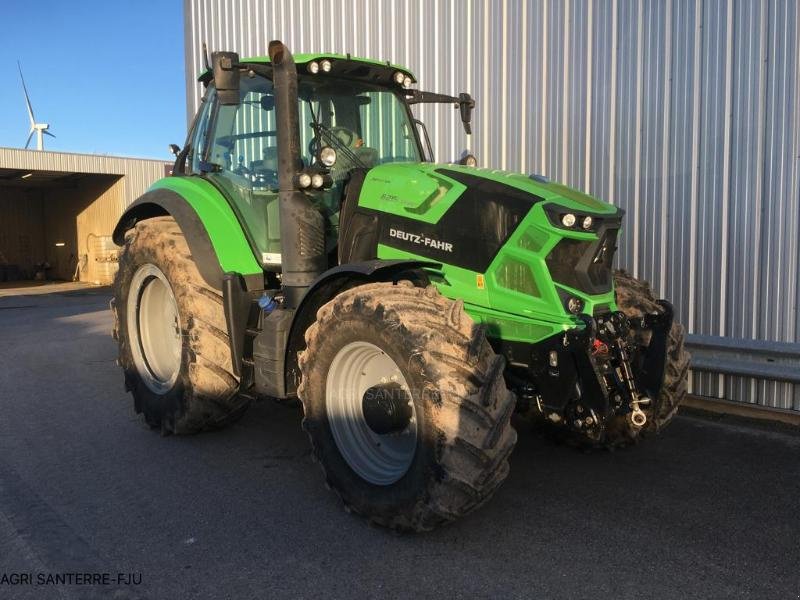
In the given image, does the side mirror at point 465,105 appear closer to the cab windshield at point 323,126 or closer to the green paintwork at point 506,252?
the cab windshield at point 323,126

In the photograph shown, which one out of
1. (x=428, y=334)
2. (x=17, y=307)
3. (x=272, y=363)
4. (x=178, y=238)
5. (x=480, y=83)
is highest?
(x=480, y=83)

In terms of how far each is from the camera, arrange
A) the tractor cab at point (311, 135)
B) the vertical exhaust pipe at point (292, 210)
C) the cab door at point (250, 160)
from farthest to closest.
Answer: the cab door at point (250, 160), the tractor cab at point (311, 135), the vertical exhaust pipe at point (292, 210)

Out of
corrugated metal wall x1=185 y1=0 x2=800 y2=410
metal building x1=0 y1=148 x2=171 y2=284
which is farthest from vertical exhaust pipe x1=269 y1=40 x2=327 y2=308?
metal building x1=0 y1=148 x2=171 y2=284

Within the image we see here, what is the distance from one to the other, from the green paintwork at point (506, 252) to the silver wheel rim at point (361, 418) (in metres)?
0.56

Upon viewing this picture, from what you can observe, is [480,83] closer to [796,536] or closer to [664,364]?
[664,364]

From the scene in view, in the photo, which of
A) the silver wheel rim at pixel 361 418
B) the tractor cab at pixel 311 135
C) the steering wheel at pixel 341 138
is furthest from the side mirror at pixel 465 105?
the silver wheel rim at pixel 361 418

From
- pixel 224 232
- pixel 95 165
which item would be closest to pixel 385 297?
pixel 224 232

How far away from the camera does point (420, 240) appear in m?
3.96

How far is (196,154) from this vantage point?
212 inches

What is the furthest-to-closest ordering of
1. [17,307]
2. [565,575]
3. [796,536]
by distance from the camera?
1. [17,307]
2. [796,536]
3. [565,575]

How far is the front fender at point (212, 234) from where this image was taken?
478cm

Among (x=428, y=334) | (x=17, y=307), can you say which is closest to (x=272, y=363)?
(x=428, y=334)

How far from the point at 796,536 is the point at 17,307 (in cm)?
1650

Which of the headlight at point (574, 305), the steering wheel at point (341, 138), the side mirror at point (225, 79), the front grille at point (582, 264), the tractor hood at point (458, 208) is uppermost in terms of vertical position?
the side mirror at point (225, 79)
